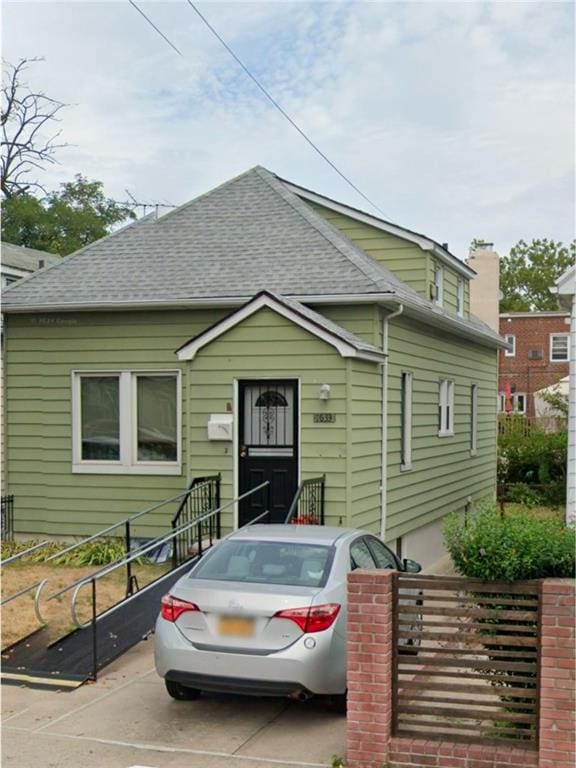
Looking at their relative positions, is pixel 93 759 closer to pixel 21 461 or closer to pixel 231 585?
pixel 231 585

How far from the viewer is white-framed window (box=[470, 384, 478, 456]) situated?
69.2 feet

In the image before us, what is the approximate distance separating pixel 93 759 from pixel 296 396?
280 inches

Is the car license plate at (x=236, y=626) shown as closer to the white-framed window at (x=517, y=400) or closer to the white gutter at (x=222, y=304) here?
the white gutter at (x=222, y=304)

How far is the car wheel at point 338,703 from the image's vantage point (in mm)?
7049

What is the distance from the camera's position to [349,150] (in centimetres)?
1848

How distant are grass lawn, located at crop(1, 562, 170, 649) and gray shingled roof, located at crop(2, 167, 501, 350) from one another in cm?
416

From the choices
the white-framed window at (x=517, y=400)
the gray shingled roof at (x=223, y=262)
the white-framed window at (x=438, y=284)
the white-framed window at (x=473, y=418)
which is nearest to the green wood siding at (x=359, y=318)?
the gray shingled roof at (x=223, y=262)

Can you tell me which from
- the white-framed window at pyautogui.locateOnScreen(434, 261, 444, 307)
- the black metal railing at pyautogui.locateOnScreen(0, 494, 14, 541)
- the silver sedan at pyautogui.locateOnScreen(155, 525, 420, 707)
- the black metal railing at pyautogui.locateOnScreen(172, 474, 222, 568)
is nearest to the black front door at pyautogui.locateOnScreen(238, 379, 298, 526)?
the black metal railing at pyautogui.locateOnScreen(172, 474, 222, 568)

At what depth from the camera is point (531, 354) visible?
152 ft

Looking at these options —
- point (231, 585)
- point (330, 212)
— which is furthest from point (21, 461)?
point (231, 585)

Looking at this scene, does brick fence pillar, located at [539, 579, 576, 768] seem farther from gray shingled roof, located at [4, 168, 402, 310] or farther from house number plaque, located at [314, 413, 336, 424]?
gray shingled roof, located at [4, 168, 402, 310]

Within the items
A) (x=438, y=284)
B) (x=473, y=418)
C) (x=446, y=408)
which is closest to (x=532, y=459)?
(x=473, y=418)

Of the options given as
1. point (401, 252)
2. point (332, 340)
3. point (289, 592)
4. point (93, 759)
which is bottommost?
point (93, 759)

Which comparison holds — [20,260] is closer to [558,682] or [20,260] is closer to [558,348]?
[558,682]
